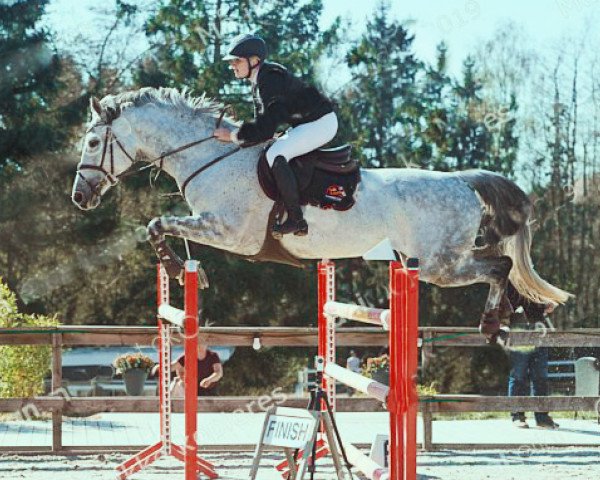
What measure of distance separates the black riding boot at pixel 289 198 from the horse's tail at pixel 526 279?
4.60 ft

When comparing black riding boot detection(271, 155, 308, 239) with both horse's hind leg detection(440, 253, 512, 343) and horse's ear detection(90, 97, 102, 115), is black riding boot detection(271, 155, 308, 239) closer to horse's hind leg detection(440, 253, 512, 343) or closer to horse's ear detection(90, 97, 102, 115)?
horse's hind leg detection(440, 253, 512, 343)

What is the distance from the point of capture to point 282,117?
4777 millimetres

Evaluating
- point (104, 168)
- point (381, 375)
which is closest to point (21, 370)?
point (381, 375)

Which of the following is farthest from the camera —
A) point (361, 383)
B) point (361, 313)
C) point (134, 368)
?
point (134, 368)

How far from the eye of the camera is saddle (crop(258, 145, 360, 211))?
4859 mm

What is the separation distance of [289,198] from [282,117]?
426 millimetres

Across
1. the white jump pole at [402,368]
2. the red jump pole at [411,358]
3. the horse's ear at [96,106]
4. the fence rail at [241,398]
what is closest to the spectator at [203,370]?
the fence rail at [241,398]

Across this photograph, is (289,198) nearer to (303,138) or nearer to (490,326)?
(303,138)

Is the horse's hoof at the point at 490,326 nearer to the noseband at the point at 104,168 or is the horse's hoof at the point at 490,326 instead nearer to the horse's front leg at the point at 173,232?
the horse's front leg at the point at 173,232

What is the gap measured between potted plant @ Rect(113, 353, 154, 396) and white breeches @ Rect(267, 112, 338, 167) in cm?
655

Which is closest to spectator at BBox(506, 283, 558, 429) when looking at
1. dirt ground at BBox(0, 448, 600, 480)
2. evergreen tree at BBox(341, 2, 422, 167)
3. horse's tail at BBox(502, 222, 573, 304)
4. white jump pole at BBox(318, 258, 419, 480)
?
dirt ground at BBox(0, 448, 600, 480)

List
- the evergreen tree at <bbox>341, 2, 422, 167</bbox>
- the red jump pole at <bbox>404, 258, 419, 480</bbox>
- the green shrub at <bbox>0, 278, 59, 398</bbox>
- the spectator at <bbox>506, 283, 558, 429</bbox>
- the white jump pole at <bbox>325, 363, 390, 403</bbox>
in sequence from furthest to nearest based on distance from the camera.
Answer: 1. the evergreen tree at <bbox>341, 2, 422, 167</bbox>
2. the green shrub at <bbox>0, 278, 59, 398</bbox>
3. the spectator at <bbox>506, 283, 558, 429</bbox>
4. the white jump pole at <bbox>325, 363, 390, 403</bbox>
5. the red jump pole at <bbox>404, 258, 419, 480</bbox>

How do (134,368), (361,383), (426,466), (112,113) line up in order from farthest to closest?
(134,368) → (426,466) → (112,113) → (361,383)

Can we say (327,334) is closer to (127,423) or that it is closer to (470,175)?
(470,175)
